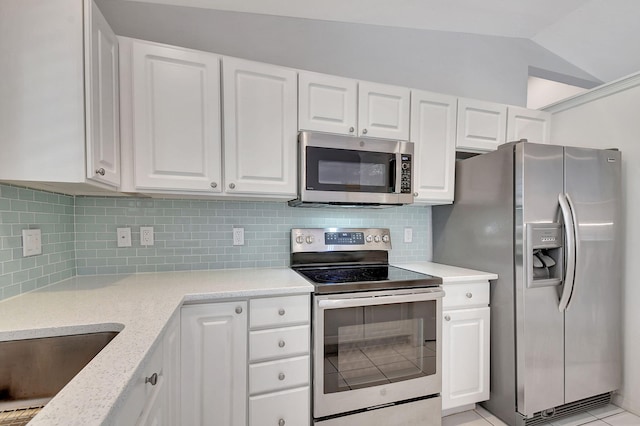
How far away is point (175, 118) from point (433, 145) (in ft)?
5.56

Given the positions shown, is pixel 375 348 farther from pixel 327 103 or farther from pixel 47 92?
pixel 47 92

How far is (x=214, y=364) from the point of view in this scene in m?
1.41

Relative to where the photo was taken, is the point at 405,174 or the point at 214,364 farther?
the point at 405,174

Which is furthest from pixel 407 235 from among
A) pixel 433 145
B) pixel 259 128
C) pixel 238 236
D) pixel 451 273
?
pixel 259 128

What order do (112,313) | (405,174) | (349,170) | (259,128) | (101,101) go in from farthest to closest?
1. (405,174)
2. (349,170)
3. (259,128)
4. (101,101)
5. (112,313)

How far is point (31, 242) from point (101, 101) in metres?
0.71

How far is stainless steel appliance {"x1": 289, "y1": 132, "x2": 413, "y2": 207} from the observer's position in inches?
70.1

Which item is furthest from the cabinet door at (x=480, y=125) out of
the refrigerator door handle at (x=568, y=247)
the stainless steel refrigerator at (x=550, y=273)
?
the refrigerator door handle at (x=568, y=247)

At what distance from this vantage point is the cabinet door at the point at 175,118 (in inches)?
60.2

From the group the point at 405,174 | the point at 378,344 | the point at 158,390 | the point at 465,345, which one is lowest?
the point at 465,345

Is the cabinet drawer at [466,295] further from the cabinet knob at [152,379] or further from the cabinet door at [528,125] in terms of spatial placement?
the cabinet knob at [152,379]

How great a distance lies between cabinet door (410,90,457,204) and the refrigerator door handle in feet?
2.17

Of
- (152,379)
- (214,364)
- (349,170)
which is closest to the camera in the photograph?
(152,379)

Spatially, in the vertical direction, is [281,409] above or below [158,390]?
below
